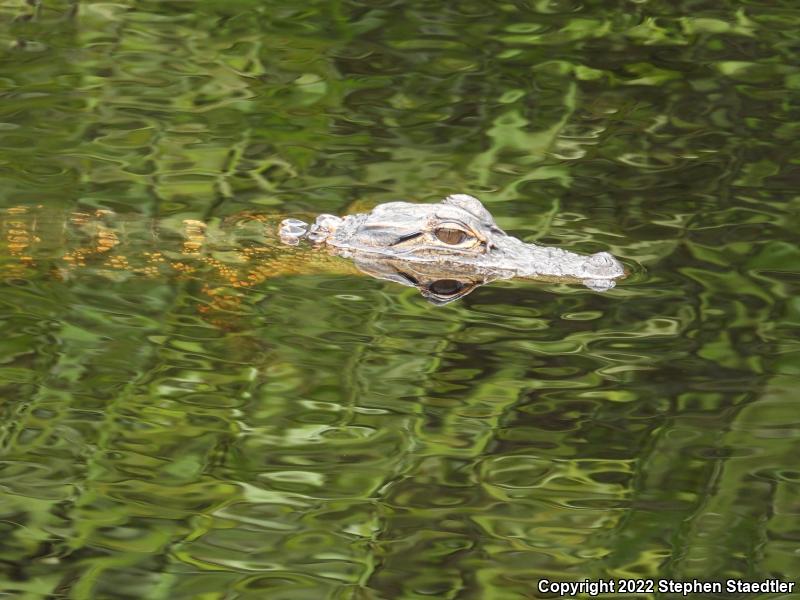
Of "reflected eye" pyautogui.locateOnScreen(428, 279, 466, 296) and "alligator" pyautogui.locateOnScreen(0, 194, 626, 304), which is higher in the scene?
"alligator" pyautogui.locateOnScreen(0, 194, 626, 304)

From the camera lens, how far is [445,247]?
5.58 meters

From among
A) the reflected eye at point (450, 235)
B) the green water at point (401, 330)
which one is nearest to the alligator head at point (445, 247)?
the reflected eye at point (450, 235)

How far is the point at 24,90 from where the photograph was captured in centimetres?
693

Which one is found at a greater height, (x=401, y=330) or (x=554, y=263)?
(x=554, y=263)

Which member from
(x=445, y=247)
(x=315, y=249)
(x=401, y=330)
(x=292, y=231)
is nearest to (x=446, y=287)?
(x=445, y=247)

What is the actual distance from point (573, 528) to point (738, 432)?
0.89 meters

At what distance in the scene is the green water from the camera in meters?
3.81

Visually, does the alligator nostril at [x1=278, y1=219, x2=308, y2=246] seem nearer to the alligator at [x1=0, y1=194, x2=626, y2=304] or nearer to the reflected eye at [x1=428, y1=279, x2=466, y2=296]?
the alligator at [x1=0, y1=194, x2=626, y2=304]

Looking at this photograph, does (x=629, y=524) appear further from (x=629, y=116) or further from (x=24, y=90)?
(x=24, y=90)

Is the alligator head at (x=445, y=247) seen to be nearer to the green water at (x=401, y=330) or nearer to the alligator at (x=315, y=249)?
the alligator at (x=315, y=249)

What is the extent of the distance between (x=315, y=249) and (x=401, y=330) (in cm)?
90

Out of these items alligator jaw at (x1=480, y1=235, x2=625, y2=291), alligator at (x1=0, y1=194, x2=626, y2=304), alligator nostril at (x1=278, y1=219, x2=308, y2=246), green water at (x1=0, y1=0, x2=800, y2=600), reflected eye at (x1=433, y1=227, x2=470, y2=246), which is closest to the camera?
green water at (x1=0, y1=0, x2=800, y2=600)

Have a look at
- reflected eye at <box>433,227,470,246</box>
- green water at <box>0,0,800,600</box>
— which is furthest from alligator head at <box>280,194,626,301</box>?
green water at <box>0,0,800,600</box>

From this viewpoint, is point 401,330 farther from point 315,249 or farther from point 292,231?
point 292,231
